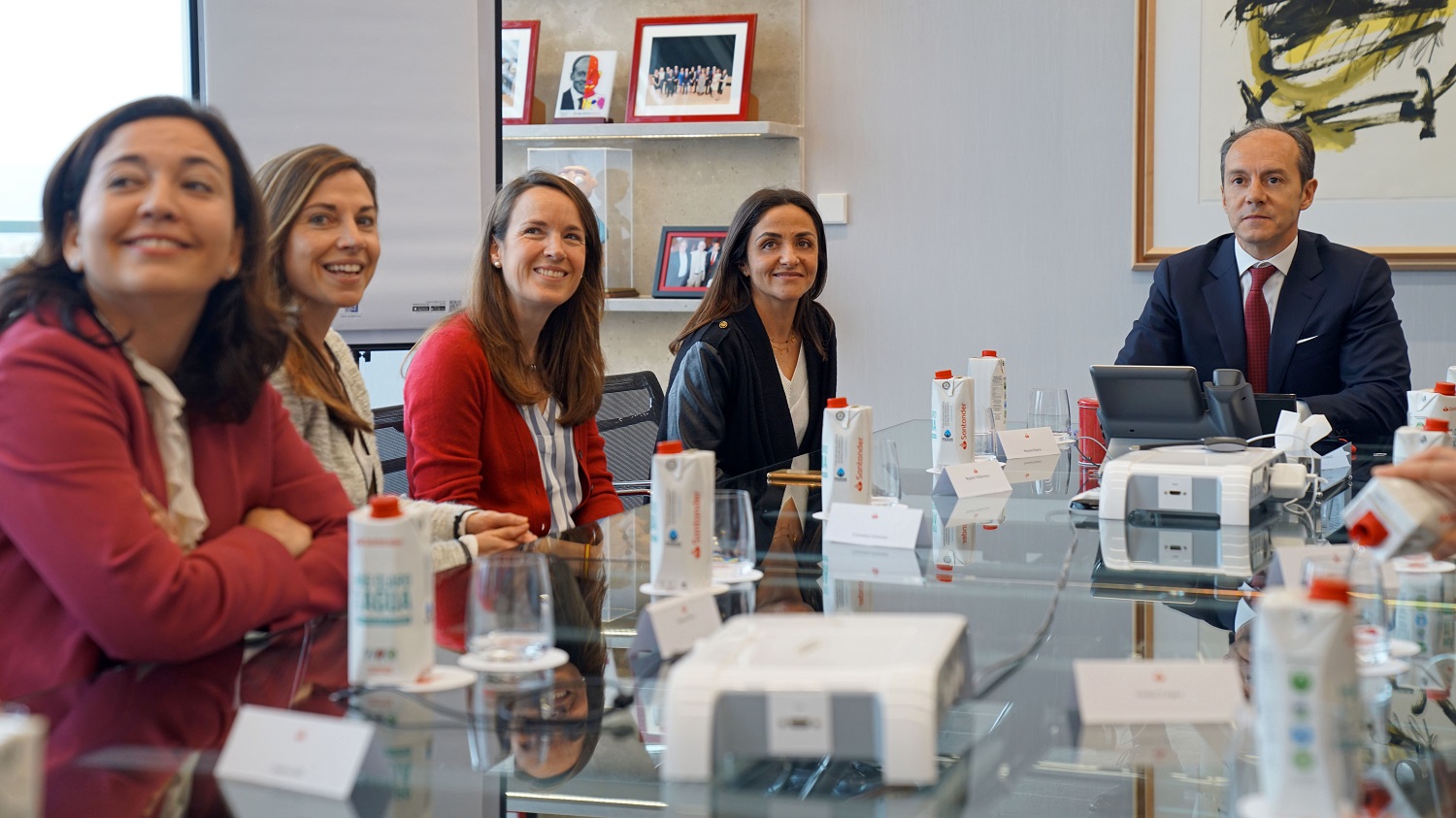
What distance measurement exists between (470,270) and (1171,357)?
1.98 m

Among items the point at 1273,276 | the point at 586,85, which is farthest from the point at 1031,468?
the point at 586,85

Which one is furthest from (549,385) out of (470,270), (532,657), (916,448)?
(532,657)

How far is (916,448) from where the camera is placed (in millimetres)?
3111

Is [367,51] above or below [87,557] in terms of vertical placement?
above

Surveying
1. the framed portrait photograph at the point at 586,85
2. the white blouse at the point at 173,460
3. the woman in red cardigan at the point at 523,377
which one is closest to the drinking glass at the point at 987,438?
the woman in red cardigan at the point at 523,377

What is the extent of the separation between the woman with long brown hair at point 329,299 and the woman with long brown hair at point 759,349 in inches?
35.4

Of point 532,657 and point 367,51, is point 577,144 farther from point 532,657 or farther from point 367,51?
point 532,657

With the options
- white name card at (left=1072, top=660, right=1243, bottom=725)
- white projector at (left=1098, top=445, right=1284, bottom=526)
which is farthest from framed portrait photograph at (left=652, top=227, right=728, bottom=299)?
white name card at (left=1072, top=660, right=1243, bottom=725)

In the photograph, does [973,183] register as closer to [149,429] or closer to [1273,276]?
[1273,276]

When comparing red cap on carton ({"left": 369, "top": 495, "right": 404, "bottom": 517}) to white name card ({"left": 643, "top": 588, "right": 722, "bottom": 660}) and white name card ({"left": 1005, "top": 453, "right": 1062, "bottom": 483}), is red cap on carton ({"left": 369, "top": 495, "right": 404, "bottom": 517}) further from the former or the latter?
white name card ({"left": 1005, "top": 453, "right": 1062, "bottom": 483})

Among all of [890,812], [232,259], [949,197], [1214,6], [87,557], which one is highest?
[1214,6]

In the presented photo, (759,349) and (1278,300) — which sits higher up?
(1278,300)

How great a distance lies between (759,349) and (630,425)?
51cm

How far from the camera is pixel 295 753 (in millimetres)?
1093
